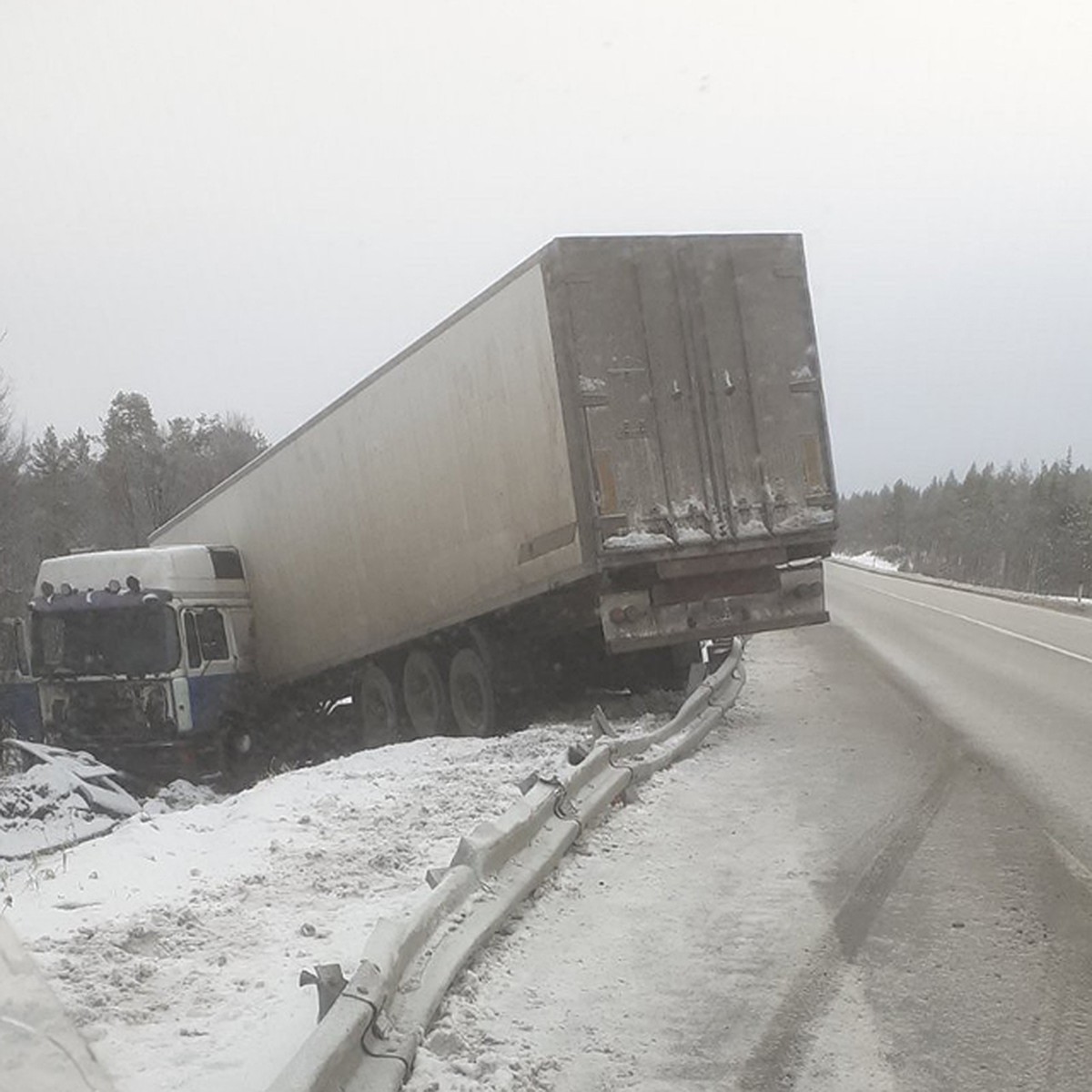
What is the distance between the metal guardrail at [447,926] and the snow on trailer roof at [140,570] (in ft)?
28.4

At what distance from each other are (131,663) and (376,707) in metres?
3.05

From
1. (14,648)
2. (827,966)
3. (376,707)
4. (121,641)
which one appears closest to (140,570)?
(121,641)

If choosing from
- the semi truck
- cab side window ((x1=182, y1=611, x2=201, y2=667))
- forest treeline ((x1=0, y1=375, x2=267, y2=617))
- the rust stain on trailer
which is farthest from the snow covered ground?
forest treeline ((x1=0, y1=375, x2=267, y2=617))

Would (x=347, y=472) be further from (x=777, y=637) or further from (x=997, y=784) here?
(x=777, y=637)

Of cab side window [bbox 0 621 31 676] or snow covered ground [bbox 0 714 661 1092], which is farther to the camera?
cab side window [bbox 0 621 31 676]

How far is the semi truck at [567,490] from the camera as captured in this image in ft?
32.7

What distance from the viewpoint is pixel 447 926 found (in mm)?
4812

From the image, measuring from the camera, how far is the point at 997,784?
7812mm

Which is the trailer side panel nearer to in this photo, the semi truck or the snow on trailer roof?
the semi truck

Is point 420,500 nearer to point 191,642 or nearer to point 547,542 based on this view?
point 547,542

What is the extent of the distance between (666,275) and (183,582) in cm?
813

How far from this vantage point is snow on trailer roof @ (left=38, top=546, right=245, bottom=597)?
15.3m

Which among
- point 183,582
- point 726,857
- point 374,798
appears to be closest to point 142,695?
point 183,582

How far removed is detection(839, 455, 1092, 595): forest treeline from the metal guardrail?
52.3 meters
